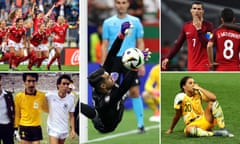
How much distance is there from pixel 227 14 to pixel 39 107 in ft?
7.97

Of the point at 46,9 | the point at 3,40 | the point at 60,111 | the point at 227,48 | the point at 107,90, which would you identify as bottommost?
the point at 60,111

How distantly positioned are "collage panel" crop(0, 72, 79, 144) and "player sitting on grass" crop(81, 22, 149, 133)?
0.21 metres

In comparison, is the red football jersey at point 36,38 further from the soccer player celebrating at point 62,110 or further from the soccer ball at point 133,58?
the soccer ball at point 133,58

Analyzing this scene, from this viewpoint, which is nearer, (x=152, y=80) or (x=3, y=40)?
(x=3, y=40)

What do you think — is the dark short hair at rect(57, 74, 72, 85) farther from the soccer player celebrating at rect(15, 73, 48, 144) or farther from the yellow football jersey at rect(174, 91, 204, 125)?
the yellow football jersey at rect(174, 91, 204, 125)

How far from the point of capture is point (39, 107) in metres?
7.95

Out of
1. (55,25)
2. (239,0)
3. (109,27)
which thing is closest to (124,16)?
(109,27)

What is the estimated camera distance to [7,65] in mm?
8047

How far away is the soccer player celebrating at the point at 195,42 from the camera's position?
7.57 metres

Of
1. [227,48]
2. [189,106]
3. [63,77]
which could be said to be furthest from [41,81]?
[227,48]

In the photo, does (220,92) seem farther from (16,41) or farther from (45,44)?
(16,41)

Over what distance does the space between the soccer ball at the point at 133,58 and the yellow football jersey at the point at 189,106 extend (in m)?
0.58

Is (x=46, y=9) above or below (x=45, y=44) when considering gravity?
above

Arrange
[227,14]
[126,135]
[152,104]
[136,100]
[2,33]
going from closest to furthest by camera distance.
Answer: [227,14] → [2,33] → [136,100] → [126,135] → [152,104]
